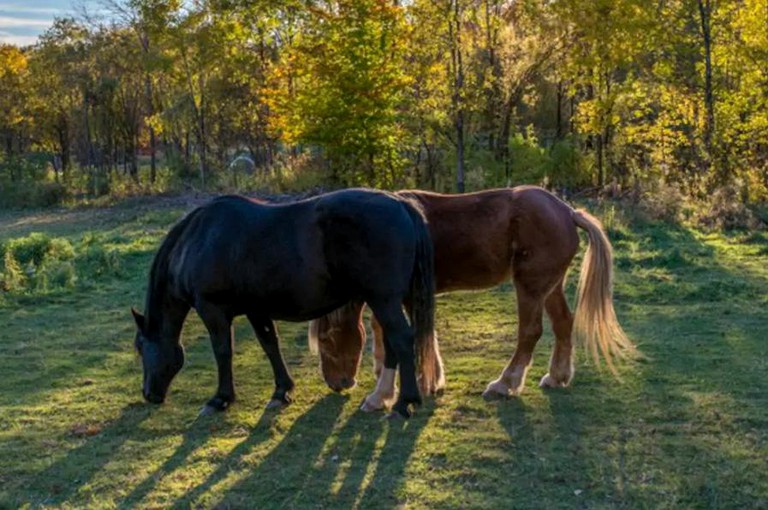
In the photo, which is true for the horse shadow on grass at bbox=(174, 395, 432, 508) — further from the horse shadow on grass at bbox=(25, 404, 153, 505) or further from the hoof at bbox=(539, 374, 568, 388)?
the hoof at bbox=(539, 374, 568, 388)

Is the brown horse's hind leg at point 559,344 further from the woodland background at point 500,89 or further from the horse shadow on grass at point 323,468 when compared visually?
the woodland background at point 500,89

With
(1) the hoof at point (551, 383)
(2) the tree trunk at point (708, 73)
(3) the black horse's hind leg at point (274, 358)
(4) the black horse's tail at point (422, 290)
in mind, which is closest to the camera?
(4) the black horse's tail at point (422, 290)

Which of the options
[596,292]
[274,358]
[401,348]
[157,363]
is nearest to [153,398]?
[157,363]

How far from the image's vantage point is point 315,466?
4.80m

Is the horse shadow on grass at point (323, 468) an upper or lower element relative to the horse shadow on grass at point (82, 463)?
lower

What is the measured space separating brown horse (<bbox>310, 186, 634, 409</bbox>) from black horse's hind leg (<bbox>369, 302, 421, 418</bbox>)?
0.99ft

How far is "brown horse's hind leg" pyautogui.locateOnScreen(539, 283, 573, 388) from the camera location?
20.5 feet

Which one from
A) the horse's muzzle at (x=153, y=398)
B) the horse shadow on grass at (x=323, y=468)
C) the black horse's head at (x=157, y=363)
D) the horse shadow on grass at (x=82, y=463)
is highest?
the black horse's head at (x=157, y=363)

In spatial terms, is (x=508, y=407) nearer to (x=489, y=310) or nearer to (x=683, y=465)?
(x=683, y=465)

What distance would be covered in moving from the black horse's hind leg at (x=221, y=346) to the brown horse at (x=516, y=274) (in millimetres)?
716

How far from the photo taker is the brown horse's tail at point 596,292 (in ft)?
20.0

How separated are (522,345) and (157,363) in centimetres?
284

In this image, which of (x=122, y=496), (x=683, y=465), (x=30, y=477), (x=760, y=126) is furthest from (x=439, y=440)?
(x=760, y=126)

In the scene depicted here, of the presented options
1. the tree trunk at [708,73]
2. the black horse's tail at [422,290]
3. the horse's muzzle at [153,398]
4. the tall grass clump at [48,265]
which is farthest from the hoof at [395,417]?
the tree trunk at [708,73]
